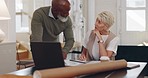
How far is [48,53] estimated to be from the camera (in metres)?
1.56

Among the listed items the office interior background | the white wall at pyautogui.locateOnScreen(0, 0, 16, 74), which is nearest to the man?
the white wall at pyautogui.locateOnScreen(0, 0, 16, 74)

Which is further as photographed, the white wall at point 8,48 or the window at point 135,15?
the window at point 135,15

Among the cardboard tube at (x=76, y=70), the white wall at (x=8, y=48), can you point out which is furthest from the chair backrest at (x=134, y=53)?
the cardboard tube at (x=76, y=70)

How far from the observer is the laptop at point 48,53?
1.55 metres

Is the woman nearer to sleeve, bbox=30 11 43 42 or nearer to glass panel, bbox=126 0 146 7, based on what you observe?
sleeve, bbox=30 11 43 42

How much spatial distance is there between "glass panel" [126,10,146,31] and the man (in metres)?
3.98

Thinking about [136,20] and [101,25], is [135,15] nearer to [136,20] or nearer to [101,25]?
[136,20]

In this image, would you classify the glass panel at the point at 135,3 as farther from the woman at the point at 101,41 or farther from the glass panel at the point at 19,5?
the woman at the point at 101,41

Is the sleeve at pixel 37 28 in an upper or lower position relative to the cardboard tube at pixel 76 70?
upper

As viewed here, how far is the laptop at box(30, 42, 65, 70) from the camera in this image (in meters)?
1.55

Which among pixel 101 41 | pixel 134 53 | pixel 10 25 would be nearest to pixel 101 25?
pixel 101 41

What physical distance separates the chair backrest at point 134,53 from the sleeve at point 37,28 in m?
1.10

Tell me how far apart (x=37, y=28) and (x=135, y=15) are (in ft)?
14.5

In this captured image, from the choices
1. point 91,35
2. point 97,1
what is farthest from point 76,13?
point 91,35
